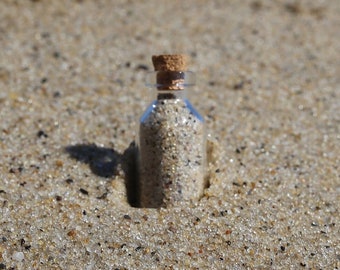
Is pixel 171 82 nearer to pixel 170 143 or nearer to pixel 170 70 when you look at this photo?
pixel 170 70

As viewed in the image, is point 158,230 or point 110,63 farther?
point 110,63

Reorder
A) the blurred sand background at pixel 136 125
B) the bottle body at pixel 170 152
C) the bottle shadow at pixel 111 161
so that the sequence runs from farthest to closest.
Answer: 1. the bottle shadow at pixel 111 161
2. the bottle body at pixel 170 152
3. the blurred sand background at pixel 136 125

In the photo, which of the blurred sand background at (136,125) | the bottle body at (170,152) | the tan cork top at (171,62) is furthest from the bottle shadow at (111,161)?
the tan cork top at (171,62)

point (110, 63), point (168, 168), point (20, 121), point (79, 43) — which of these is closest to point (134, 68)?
point (110, 63)

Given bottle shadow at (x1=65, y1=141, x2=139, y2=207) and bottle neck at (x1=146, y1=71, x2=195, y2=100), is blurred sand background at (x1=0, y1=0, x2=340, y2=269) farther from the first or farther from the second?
bottle neck at (x1=146, y1=71, x2=195, y2=100)

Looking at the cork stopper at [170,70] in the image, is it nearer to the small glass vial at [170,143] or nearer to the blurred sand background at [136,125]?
the small glass vial at [170,143]

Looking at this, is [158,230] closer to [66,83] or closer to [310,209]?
[310,209]

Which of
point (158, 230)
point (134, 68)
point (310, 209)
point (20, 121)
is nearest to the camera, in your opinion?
point (158, 230)
